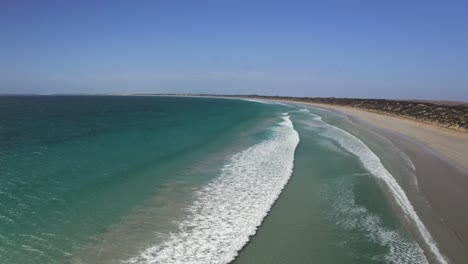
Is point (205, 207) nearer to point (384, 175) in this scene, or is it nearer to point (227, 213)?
point (227, 213)

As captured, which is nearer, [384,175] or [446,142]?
[384,175]

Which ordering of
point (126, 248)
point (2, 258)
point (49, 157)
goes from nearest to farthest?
point (2, 258)
point (126, 248)
point (49, 157)

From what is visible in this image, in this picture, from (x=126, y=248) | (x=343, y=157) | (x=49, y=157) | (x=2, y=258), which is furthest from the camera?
(x=343, y=157)

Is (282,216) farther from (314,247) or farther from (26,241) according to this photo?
(26,241)

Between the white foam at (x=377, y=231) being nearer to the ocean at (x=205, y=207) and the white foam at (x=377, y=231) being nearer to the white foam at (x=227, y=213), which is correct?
the ocean at (x=205, y=207)

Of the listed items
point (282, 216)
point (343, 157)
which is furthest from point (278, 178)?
point (343, 157)

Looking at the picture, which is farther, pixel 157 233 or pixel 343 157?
pixel 343 157

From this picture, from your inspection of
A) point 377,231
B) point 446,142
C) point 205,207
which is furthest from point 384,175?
point 446,142

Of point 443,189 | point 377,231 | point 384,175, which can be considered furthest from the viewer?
point 384,175
